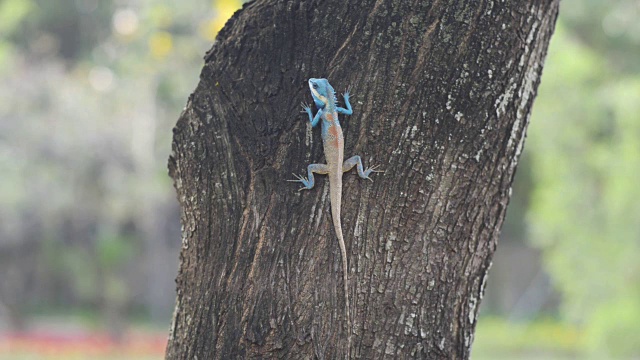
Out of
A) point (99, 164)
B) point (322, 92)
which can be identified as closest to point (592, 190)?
point (322, 92)

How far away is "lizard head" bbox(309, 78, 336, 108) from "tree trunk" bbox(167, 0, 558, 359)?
3cm

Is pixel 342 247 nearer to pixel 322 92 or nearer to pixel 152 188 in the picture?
pixel 322 92

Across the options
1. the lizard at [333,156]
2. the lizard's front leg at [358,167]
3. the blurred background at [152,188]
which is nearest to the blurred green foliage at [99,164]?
the blurred background at [152,188]

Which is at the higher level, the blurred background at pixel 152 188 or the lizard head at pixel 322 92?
the blurred background at pixel 152 188

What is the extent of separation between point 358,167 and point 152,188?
15.0 metres

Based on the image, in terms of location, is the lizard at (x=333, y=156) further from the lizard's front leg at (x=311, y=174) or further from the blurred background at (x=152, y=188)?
the blurred background at (x=152, y=188)

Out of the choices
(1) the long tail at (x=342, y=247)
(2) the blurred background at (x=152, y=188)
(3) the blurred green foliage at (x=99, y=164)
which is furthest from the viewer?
(3) the blurred green foliage at (x=99, y=164)

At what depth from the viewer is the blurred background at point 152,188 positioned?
37.9 ft

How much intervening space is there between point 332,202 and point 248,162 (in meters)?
0.30

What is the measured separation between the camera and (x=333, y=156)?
257 cm

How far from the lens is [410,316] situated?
2.53 metres

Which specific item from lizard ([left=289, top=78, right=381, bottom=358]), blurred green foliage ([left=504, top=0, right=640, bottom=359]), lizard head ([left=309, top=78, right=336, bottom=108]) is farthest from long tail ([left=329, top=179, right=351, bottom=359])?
blurred green foliage ([left=504, top=0, right=640, bottom=359])

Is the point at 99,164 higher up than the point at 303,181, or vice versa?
the point at 99,164

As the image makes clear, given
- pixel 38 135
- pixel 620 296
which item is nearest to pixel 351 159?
pixel 620 296
